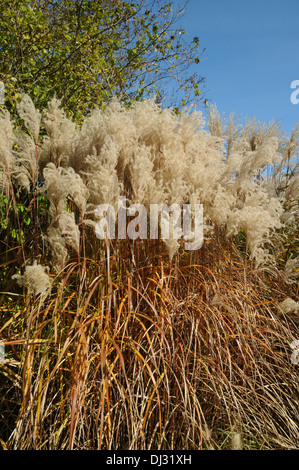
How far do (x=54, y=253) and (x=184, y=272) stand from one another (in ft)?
3.21

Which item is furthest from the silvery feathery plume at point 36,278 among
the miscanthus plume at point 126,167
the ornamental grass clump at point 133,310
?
the miscanthus plume at point 126,167

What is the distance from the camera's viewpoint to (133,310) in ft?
7.51

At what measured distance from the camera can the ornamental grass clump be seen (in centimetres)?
190

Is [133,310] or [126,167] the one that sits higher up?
[126,167]

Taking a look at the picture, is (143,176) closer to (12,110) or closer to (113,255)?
(113,255)

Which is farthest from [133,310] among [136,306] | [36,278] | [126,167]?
[126,167]

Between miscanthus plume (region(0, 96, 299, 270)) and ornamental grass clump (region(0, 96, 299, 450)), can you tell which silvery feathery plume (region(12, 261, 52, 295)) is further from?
miscanthus plume (region(0, 96, 299, 270))

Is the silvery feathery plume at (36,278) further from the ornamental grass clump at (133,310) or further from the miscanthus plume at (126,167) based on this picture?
the miscanthus plume at (126,167)

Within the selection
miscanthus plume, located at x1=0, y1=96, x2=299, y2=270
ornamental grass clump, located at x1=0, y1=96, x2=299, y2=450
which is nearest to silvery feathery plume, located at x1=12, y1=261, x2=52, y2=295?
ornamental grass clump, located at x1=0, y1=96, x2=299, y2=450

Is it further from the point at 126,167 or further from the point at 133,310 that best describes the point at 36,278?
the point at 126,167

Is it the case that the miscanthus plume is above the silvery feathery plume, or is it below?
above

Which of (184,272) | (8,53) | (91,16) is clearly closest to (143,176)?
(184,272)
